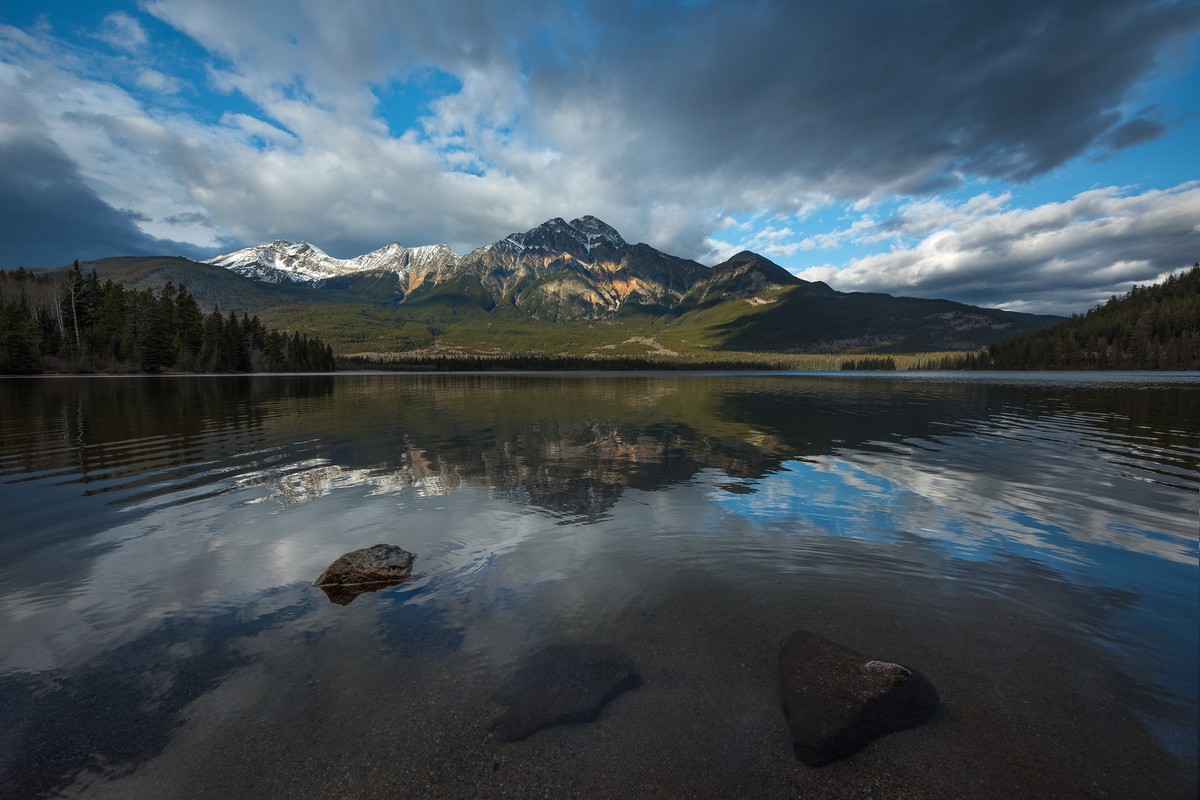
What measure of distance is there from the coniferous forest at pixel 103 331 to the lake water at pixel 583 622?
160865mm

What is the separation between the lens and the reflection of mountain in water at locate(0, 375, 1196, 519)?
81.4ft

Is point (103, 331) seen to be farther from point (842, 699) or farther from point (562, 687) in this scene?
point (842, 699)

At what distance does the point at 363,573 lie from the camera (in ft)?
43.8

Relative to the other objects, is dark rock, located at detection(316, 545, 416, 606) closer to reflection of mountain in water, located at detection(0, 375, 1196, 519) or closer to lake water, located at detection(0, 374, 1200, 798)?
lake water, located at detection(0, 374, 1200, 798)

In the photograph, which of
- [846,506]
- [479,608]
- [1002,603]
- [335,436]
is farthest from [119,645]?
[335,436]

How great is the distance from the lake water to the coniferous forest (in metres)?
161

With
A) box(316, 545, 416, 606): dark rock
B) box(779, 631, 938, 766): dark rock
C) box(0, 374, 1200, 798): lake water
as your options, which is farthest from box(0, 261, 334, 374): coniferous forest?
box(779, 631, 938, 766): dark rock

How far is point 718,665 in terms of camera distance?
967 cm

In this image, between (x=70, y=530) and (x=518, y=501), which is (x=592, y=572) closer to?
→ (x=518, y=501)

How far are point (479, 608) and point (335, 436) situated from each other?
3424 centimetres

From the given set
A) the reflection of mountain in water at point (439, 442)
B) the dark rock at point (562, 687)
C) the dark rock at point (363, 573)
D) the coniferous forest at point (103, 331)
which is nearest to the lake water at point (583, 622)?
the dark rock at point (562, 687)

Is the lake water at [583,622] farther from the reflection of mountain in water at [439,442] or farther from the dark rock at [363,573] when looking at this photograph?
the reflection of mountain in water at [439,442]

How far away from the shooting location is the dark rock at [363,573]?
42.3 feet

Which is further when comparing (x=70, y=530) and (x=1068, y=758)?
(x=70, y=530)
